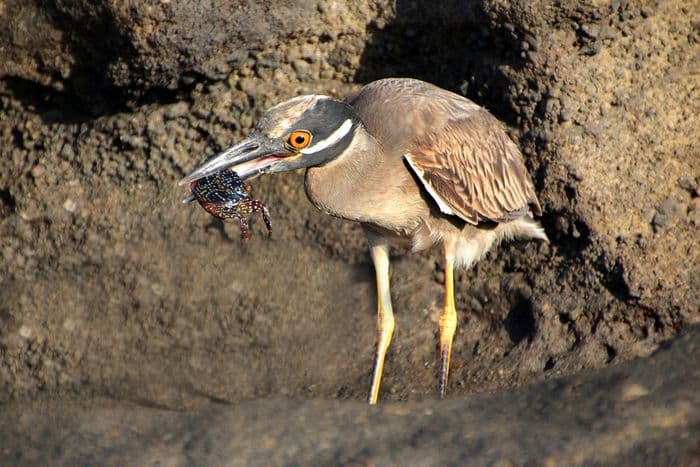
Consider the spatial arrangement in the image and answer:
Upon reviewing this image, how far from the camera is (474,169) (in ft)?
17.5

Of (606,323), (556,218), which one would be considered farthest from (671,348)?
(556,218)

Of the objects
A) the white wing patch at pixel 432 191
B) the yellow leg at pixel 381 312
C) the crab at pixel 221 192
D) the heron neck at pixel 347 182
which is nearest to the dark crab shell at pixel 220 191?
the crab at pixel 221 192

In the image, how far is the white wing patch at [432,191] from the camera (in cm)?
501

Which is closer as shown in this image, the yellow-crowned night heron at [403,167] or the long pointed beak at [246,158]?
the long pointed beak at [246,158]

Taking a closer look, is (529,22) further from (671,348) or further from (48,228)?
(48,228)

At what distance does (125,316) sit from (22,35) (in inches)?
77.0

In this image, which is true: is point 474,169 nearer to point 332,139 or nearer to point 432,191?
point 432,191

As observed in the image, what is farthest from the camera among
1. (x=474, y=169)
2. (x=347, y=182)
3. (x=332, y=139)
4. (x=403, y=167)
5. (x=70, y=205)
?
(x=70, y=205)

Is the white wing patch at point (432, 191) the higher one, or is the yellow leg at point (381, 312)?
the white wing patch at point (432, 191)

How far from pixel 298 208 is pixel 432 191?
1.70 metres

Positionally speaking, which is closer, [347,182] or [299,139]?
[299,139]

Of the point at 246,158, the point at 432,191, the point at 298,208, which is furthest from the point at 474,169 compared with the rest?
the point at 298,208

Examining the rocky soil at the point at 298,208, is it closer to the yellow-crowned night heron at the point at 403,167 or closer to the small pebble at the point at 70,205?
the small pebble at the point at 70,205

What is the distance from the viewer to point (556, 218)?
5.79 meters
